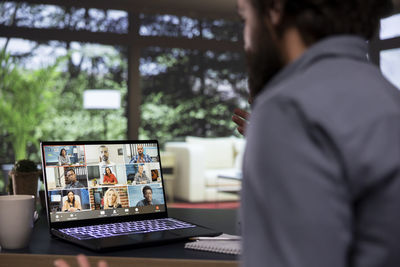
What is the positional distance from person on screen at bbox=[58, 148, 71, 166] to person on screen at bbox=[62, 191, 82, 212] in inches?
3.6

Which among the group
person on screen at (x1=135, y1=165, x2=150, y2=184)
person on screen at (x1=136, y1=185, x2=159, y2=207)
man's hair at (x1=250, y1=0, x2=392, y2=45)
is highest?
man's hair at (x1=250, y1=0, x2=392, y2=45)

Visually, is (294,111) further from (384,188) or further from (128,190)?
(128,190)

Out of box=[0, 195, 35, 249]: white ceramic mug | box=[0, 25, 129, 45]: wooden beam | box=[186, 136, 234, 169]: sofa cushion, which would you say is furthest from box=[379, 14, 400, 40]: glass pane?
box=[0, 195, 35, 249]: white ceramic mug

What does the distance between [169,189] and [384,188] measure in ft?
20.9

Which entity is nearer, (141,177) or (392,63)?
(141,177)

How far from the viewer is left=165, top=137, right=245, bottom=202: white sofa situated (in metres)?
6.59

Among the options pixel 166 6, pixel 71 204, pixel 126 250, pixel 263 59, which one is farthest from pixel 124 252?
pixel 166 6

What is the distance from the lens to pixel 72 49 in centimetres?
659

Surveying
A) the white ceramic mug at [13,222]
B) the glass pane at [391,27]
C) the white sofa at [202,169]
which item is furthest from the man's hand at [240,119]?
the glass pane at [391,27]

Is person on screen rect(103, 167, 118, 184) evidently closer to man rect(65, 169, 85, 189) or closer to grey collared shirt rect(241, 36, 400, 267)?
man rect(65, 169, 85, 189)

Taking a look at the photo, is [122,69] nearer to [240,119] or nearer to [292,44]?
[240,119]

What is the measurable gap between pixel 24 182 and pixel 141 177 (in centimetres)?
40

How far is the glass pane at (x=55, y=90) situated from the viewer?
6207 mm

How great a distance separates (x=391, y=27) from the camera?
6449mm
